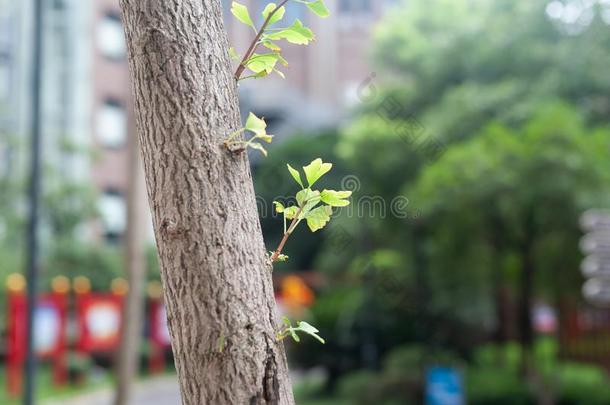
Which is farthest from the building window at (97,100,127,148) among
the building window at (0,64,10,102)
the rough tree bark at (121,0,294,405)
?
the rough tree bark at (121,0,294,405)

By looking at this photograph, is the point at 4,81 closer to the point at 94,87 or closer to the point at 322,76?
the point at 94,87

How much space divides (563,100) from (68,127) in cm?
1373

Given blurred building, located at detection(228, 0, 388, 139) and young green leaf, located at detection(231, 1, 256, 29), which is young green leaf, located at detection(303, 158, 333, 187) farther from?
blurred building, located at detection(228, 0, 388, 139)

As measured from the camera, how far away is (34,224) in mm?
9297

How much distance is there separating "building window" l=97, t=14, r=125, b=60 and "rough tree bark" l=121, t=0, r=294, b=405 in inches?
960

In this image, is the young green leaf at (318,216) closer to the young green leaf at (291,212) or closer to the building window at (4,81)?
the young green leaf at (291,212)

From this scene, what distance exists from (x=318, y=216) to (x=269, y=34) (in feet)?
1.06

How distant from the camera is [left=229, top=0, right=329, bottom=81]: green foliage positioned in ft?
5.19

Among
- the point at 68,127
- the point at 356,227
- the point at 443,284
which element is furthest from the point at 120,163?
the point at 443,284

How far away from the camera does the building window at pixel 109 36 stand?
25109 millimetres

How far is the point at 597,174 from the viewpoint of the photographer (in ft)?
38.7

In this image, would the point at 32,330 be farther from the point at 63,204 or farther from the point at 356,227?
the point at 63,204

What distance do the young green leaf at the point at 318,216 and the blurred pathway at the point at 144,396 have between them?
15.3 meters

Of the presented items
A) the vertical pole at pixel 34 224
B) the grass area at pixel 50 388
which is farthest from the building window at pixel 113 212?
the vertical pole at pixel 34 224
